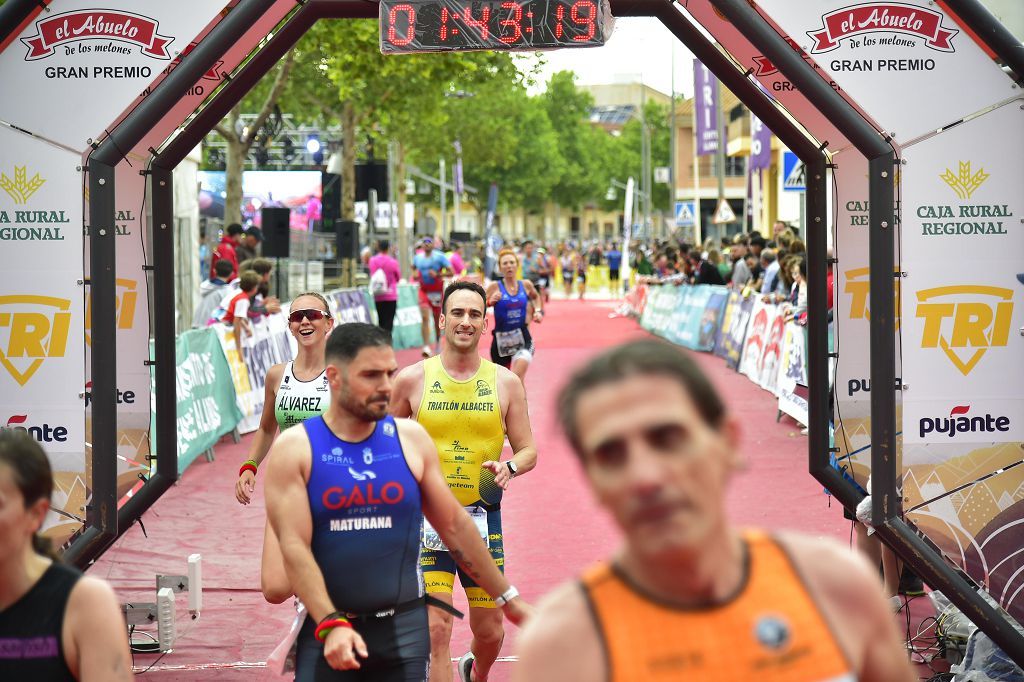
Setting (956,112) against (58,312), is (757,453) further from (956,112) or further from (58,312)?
(58,312)

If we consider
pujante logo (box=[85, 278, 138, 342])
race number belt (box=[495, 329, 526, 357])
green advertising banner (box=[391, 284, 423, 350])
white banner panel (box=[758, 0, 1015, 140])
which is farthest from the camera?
green advertising banner (box=[391, 284, 423, 350])

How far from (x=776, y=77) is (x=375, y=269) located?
1726 cm

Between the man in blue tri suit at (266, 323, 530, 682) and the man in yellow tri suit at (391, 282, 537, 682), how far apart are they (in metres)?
1.68

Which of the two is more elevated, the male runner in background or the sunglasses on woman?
the male runner in background

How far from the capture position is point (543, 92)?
106688 mm

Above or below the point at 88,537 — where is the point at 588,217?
above

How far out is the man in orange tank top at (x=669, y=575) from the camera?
6.98 ft

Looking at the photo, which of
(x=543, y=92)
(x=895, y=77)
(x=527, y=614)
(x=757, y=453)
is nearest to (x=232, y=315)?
(x=757, y=453)

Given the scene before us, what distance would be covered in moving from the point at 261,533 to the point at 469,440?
5.14m

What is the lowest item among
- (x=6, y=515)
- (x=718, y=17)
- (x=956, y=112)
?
(x=6, y=515)

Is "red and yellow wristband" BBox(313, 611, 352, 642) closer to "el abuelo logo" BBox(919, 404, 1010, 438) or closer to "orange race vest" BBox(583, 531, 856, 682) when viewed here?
"orange race vest" BBox(583, 531, 856, 682)

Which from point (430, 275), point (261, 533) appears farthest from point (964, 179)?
point (430, 275)

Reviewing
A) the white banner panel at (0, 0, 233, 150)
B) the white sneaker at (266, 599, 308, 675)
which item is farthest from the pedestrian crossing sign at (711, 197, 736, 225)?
the white sneaker at (266, 599, 308, 675)

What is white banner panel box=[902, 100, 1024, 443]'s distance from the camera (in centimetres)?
695
